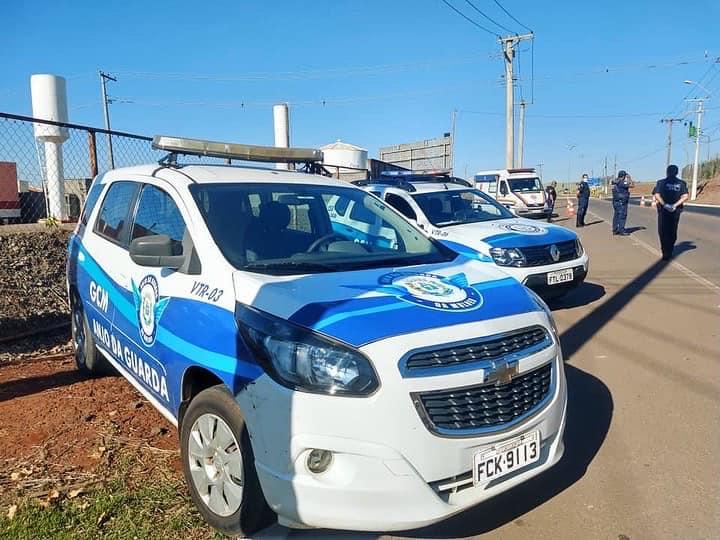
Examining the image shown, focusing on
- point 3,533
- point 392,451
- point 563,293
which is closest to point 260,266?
point 392,451

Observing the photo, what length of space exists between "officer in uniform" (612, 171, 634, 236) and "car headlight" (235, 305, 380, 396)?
15.8 m

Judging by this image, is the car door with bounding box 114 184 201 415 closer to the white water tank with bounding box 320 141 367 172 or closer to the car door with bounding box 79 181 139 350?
the car door with bounding box 79 181 139 350

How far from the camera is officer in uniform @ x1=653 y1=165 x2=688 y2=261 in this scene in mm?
10609

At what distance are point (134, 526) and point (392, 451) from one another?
4.76 ft

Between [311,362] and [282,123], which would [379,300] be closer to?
[311,362]

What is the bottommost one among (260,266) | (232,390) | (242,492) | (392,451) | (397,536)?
(397,536)

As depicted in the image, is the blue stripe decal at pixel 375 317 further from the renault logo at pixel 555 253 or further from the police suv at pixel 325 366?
the renault logo at pixel 555 253

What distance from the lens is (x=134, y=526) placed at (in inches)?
107

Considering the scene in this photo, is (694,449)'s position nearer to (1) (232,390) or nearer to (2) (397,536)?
(2) (397,536)

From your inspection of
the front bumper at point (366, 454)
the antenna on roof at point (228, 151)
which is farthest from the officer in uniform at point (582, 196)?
the front bumper at point (366, 454)

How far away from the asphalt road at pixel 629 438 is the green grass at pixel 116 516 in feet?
1.56

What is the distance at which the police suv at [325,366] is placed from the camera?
2.23m

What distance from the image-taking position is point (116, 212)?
4102mm

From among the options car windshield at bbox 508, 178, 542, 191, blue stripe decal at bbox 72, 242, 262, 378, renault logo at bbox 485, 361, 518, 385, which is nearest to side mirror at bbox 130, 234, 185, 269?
blue stripe decal at bbox 72, 242, 262, 378
